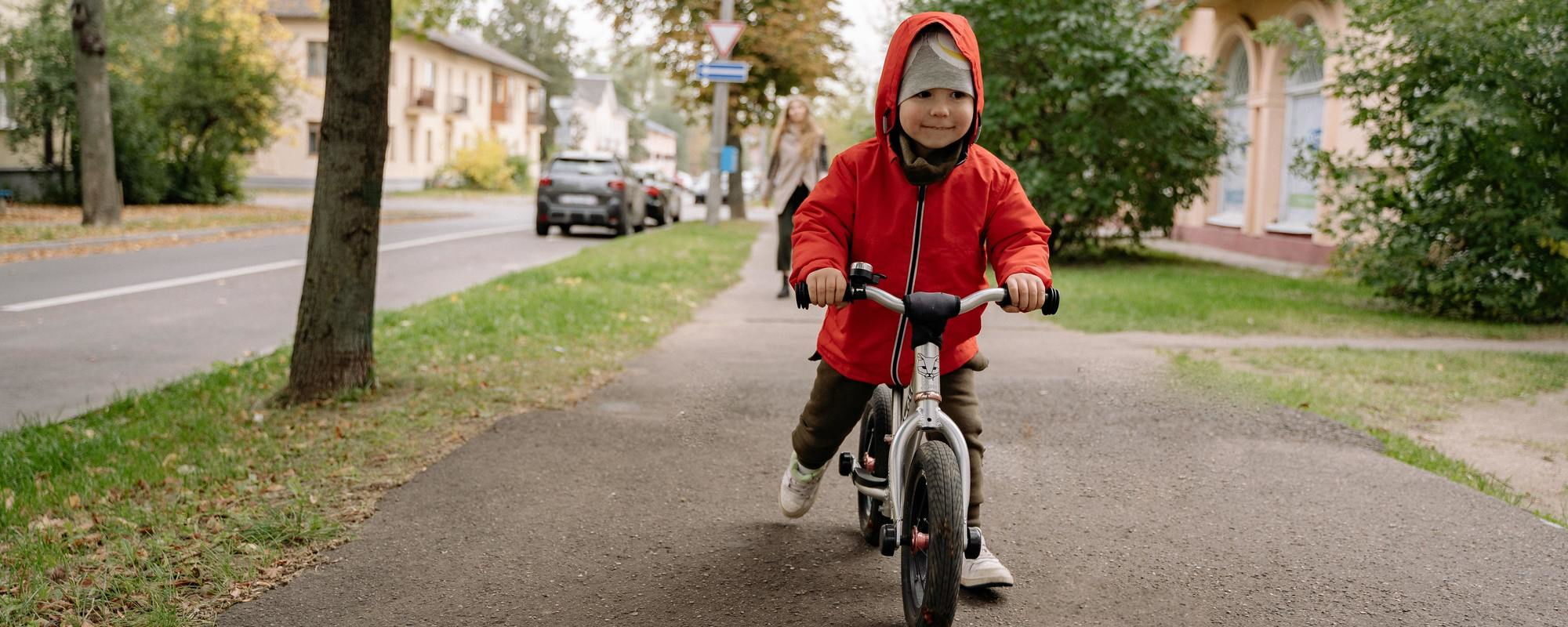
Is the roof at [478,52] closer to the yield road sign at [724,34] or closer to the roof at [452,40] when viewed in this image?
the roof at [452,40]

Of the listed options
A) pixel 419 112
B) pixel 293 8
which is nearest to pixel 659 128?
pixel 419 112

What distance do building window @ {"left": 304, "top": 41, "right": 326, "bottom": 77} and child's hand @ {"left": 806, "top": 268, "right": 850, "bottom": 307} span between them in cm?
5308

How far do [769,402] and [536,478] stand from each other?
1.85 metres

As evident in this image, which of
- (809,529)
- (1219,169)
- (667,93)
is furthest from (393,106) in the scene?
(667,93)

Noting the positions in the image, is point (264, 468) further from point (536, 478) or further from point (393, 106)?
point (393, 106)

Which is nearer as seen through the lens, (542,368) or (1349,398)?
(1349,398)

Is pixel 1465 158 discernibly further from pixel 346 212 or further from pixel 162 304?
pixel 162 304

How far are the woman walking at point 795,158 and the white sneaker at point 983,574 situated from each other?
22.5 feet

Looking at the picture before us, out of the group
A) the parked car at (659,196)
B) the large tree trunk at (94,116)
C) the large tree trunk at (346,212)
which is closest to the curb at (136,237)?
the large tree trunk at (94,116)

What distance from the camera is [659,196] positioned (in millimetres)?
27406

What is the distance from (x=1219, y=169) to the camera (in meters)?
16.1

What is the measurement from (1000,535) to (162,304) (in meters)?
8.75

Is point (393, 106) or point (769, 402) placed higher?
point (393, 106)

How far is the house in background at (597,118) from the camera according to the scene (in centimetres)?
9362
